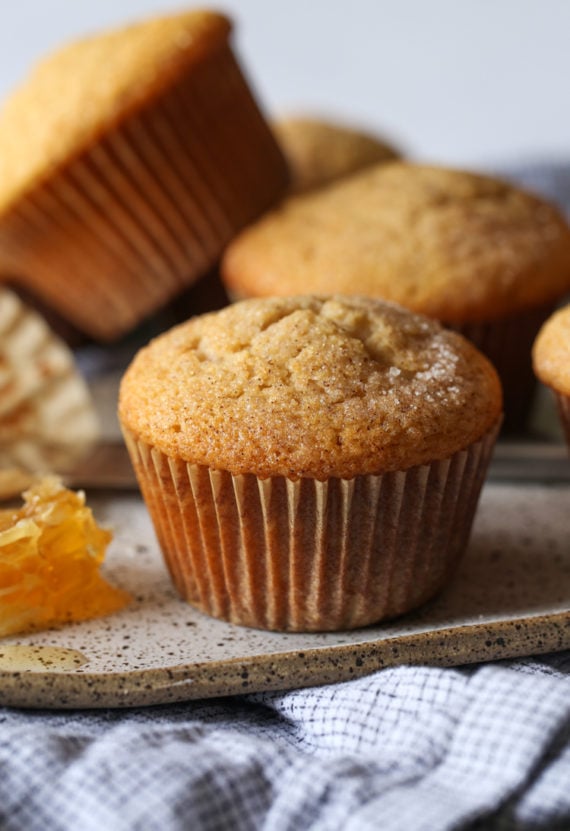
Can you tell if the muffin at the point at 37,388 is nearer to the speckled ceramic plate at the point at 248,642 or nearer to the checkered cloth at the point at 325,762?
the speckled ceramic plate at the point at 248,642

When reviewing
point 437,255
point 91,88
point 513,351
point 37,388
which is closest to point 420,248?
point 437,255

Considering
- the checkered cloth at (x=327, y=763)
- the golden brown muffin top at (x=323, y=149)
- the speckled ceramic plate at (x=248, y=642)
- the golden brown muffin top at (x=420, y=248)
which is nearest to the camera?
the checkered cloth at (x=327, y=763)

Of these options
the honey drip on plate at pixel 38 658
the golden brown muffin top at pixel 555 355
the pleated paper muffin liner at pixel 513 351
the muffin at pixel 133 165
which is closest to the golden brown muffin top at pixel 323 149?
the muffin at pixel 133 165

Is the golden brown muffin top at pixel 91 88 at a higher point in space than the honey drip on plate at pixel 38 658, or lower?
higher

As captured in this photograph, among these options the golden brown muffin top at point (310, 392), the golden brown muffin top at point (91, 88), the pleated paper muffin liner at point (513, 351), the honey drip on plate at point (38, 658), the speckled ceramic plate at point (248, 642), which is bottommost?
the pleated paper muffin liner at point (513, 351)

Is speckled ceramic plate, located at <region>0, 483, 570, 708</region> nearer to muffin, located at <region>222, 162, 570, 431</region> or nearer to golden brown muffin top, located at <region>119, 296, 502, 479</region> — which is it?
golden brown muffin top, located at <region>119, 296, 502, 479</region>

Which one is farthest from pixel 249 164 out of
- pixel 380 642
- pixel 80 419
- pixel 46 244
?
pixel 380 642

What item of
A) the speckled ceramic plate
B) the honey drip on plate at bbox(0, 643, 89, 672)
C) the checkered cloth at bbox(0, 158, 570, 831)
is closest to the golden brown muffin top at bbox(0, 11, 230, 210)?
the speckled ceramic plate
